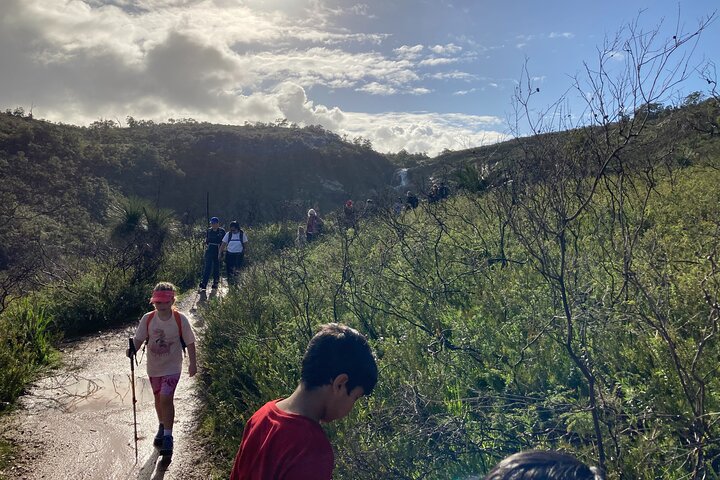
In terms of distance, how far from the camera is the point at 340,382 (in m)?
1.68

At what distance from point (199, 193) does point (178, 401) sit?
3377 centimetres

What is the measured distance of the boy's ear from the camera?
168 centimetres

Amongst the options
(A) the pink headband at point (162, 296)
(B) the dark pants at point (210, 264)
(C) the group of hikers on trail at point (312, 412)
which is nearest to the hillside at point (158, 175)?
(B) the dark pants at point (210, 264)

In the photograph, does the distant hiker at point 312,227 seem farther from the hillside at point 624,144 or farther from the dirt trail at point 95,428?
the dirt trail at point 95,428

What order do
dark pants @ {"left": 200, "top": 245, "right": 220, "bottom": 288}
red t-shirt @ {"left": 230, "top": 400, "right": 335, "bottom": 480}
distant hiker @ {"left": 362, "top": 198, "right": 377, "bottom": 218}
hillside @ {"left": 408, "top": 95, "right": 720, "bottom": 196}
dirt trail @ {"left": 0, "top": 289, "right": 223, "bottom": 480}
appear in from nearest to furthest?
red t-shirt @ {"left": 230, "top": 400, "right": 335, "bottom": 480} → hillside @ {"left": 408, "top": 95, "right": 720, "bottom": 196} → dirt trail @ {"left": 0, "top": 289, "right": 223, "bottom": 480} → dark pants @ {"left": 200, "top": 245, "right": 220, "bottom": 288} → distant hiker @ {"left": 362, "top": 198, "right": 377, "bottom": 218}

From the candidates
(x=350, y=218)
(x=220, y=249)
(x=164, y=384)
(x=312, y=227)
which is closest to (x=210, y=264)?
(x=220, y=249)

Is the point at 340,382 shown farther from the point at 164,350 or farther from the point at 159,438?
the point at 159,438

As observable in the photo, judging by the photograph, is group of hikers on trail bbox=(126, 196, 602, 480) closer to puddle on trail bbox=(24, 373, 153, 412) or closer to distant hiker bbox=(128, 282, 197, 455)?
distant hiker bbox=(128, 282, 197, 455)

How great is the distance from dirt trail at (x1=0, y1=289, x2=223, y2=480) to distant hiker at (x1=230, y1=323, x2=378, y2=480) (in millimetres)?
3034

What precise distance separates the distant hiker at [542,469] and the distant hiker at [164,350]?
3.99 metres

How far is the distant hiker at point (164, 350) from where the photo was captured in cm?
459

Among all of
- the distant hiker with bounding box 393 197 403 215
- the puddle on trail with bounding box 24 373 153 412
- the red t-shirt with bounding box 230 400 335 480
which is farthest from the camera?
the distant hiker with bounding box 393 197 403 215

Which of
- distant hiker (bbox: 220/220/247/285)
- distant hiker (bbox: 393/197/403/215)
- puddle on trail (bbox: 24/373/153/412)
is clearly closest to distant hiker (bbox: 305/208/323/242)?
distant hiker (bbox: 393/197/403/215)

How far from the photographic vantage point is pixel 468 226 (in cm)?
838
